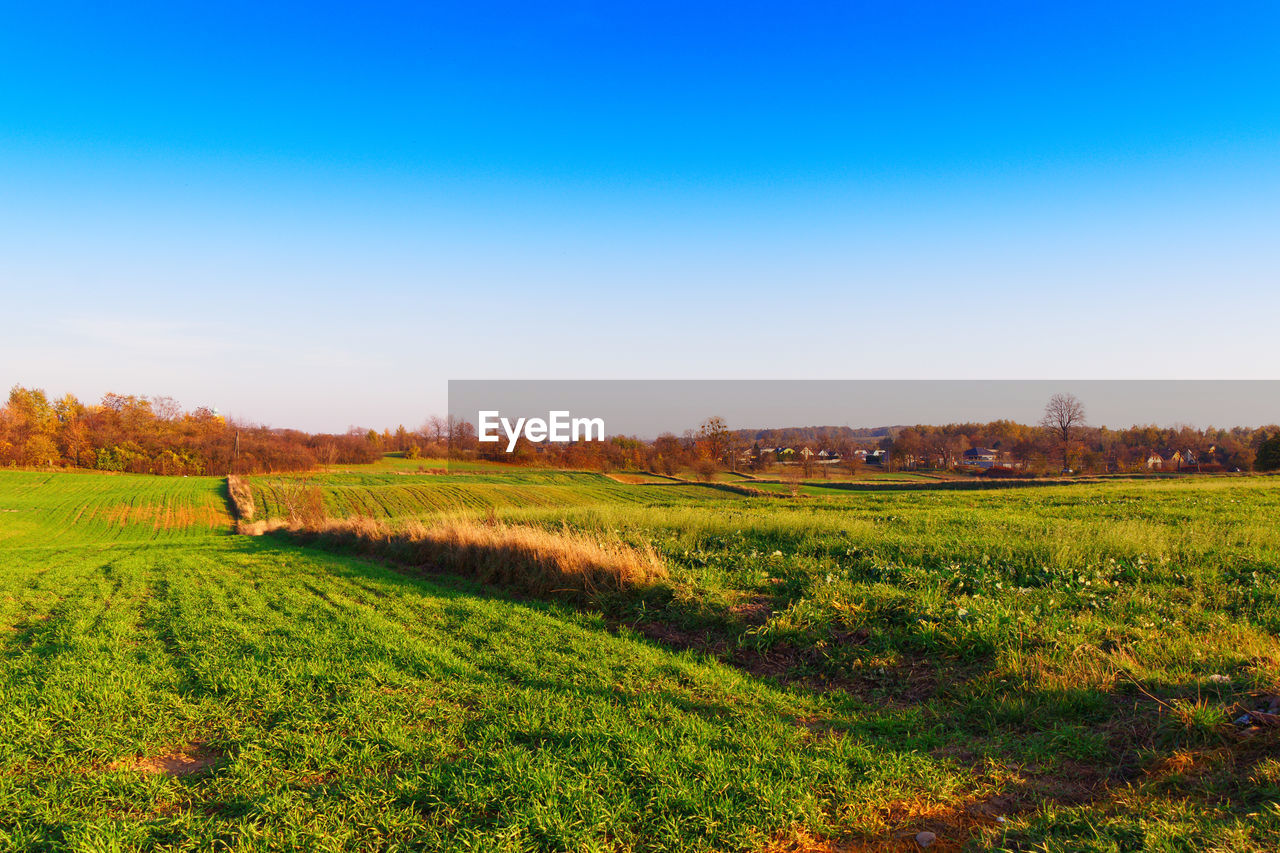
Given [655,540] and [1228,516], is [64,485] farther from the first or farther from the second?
[1228,516]

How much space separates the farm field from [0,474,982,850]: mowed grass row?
0.08 ft

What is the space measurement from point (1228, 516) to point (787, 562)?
34.5 ft

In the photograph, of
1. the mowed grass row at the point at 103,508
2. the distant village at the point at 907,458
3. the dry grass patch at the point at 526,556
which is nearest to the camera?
the dry grass patch at the point at 526,556

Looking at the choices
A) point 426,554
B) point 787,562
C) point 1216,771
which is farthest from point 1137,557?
point 426,554

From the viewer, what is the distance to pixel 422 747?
4160mm

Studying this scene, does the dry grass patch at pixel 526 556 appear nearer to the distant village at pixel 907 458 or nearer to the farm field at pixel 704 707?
the farm field at pixel 704 707

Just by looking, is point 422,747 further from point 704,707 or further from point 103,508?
point 103,508

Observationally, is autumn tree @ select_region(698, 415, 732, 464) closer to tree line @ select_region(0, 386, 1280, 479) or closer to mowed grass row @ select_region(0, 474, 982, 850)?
tree line @ select_region(0, 386, 1280, 479)

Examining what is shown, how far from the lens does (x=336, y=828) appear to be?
3.24m

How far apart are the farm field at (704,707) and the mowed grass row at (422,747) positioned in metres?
0.03

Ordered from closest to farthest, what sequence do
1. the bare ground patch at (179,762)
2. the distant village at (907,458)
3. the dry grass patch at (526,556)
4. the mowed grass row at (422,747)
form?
the mowed grass row at (422,747)
the bare ground patch at (179,762)
the dry grass patch at (526,556)
the distant village at (907,458)

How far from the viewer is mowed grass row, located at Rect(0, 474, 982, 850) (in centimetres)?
324

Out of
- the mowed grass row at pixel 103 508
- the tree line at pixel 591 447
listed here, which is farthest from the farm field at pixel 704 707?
the tree line at pixel 591 447

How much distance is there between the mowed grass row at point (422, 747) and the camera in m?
3.24
